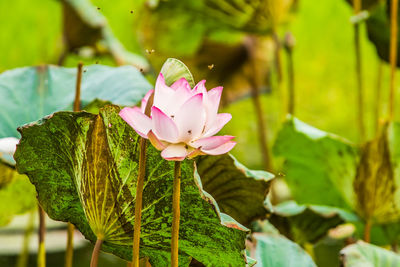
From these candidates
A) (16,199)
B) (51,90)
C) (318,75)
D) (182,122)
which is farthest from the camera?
(318,75)

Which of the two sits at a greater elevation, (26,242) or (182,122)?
(182,122)

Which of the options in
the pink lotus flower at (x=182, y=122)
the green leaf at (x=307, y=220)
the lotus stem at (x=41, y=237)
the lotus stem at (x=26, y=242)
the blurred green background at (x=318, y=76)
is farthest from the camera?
the blurred green background at (x=318, y=76)

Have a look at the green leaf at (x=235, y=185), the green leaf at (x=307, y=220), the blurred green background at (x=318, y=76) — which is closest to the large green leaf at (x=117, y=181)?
the green leaf at (x=235, y=185)

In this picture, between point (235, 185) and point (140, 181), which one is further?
point (235, 185)

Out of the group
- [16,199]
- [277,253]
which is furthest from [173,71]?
[16,199]

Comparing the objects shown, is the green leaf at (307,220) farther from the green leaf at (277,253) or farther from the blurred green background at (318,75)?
the blurred green background at (318,75)

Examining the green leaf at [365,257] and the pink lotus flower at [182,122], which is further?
the green leaf at [365,257]

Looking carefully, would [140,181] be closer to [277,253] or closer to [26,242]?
[277,253]

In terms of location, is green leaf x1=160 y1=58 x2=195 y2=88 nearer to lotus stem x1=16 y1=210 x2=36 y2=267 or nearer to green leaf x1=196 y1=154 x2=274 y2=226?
green leaf x1=196 y1=154 x2=274 y2=226
